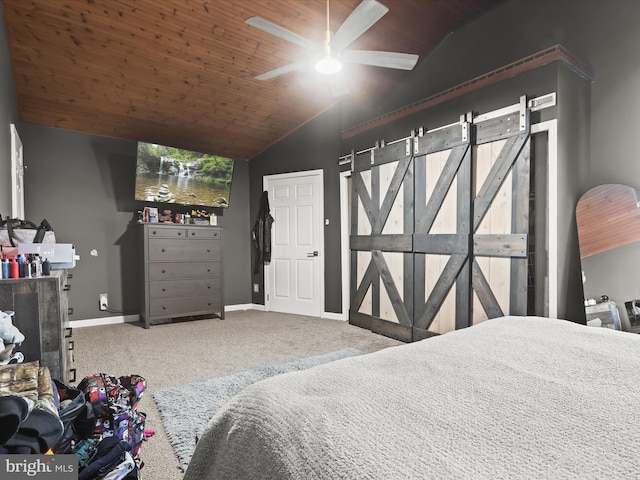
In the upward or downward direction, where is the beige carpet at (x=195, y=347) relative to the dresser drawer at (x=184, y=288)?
downward

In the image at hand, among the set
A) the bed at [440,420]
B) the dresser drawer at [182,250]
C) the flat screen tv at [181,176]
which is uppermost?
the flat screen tv at [181,176]

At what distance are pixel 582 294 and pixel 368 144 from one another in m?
2.70

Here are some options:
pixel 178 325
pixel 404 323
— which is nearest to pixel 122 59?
pixel 178 325

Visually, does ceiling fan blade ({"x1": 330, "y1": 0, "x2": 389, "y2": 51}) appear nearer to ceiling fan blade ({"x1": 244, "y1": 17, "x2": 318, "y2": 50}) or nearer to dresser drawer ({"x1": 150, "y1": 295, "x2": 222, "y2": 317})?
ceiling fan blade ({"x1": 244, "y1": 17, "x2": 318, "y2": 50})

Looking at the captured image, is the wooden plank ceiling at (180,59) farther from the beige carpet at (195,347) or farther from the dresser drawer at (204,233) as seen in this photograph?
the beige carpet at (195,347)

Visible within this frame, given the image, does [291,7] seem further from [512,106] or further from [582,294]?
[582,294]

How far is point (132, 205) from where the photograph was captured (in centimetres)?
491

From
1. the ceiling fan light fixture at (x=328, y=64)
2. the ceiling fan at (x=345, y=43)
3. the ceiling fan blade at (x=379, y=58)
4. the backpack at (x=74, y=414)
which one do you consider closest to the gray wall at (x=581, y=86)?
the ceiling fan blade at (x=379, y=58)

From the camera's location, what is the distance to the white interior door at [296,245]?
5.14m

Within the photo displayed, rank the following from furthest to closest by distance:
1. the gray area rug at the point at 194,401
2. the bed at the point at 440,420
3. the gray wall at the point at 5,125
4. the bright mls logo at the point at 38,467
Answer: the gray wall at the point at 5,125 < the gray area rug at the point at 194,401 < the bright mls logo at the point at 38,467 < the bed at the point at 440,420

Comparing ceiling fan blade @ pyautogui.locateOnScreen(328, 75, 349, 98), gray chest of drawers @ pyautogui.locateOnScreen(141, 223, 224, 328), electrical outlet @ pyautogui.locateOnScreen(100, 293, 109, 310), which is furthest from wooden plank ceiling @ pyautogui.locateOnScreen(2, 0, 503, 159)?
electrical outlet @ pyautogui.locateOnScreen(100, 293, 109, 310)

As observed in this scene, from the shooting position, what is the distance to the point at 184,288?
4.74 meters

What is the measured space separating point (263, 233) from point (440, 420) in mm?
5020

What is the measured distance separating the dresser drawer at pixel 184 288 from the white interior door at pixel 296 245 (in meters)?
0.95
